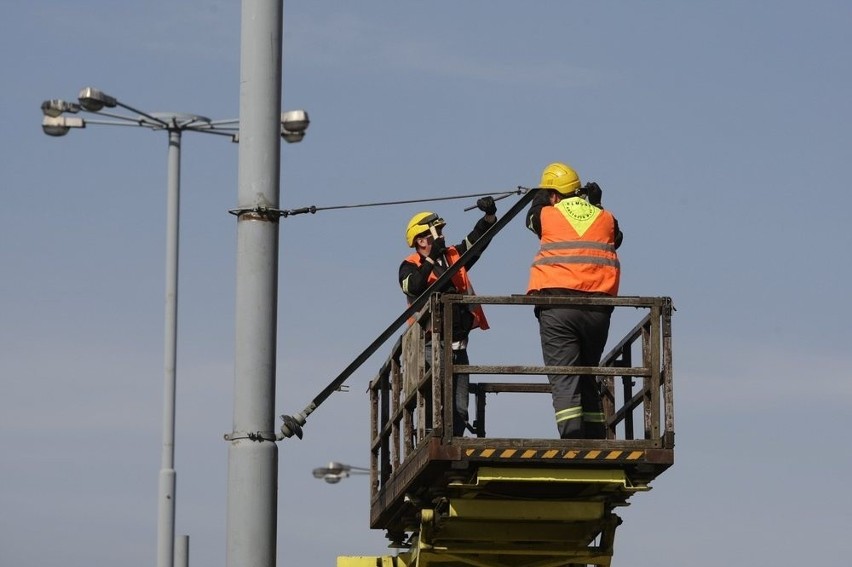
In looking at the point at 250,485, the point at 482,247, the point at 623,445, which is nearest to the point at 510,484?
the point at 623,445

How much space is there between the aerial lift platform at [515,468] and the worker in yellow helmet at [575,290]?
19 cm

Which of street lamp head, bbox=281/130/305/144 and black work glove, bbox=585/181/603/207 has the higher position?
street lamp head, bbox=281/130/305/144

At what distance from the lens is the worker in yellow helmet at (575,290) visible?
39.2 ft

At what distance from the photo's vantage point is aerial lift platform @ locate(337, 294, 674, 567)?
11.5m

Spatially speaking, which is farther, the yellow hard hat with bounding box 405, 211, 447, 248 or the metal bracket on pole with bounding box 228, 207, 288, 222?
the yellow hard hat with bounding box 405, 211, 447, 248

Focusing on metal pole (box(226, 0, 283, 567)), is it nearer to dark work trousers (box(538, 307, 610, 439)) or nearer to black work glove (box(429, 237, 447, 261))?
dark work trousers (box(538, 307, 610, 439))

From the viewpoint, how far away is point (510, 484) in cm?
1174

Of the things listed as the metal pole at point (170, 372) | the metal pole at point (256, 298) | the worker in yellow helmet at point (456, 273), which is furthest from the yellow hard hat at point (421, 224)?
the metal pole at point (170, 372)

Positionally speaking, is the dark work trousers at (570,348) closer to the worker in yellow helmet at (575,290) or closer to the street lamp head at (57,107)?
the worker in yellow helmet at (575,290)

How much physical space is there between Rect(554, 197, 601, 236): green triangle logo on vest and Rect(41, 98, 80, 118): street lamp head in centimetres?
1024

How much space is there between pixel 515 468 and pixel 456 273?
5.33 feet

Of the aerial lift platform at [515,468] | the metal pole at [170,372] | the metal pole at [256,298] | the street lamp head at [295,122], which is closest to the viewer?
the metal pole at [256,298]

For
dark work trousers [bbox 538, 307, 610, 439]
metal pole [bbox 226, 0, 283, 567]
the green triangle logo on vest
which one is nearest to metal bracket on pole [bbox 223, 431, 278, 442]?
metal pole [bbox 226, 0, 283, 567]

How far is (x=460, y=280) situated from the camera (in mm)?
13633
